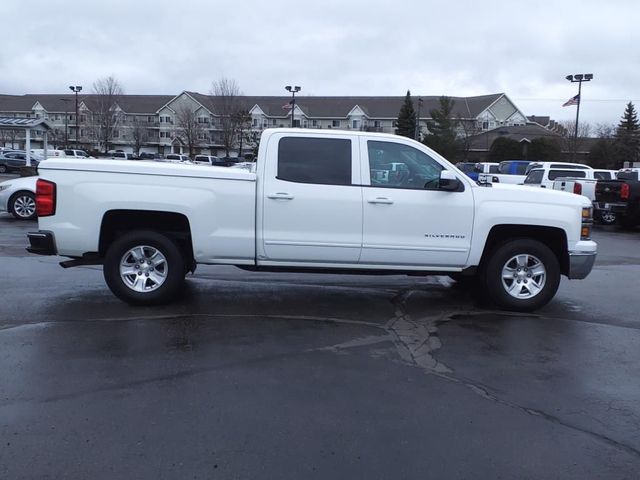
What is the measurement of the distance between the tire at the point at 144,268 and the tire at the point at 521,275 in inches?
140

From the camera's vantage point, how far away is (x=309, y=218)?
6.86 m

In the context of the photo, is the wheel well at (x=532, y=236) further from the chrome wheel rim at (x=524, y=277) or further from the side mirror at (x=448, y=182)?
the side mirror at (x=448, y=182)

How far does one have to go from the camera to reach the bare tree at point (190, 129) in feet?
242

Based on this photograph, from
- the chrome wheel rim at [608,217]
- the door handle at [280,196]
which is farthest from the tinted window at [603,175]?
the door handle at [280,196]

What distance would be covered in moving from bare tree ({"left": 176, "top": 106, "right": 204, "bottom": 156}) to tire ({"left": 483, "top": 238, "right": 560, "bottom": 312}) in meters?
→ 68.8

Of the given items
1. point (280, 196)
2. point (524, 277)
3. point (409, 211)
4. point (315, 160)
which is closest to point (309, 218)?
point (280, 196)

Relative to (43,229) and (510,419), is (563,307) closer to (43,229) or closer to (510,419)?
(510,419)

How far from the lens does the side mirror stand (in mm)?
6789

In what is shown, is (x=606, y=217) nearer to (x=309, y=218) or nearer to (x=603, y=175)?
(x=603, y=175)

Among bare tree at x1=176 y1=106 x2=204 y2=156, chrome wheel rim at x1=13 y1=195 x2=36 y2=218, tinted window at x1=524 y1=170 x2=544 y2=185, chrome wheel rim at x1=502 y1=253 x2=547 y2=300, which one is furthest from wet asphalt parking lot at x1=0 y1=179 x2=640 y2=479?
bare tree at x1=176 y1=106 x2=204 y2=156

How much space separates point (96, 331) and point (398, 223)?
3358 mm

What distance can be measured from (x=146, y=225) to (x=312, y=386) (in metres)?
3.26

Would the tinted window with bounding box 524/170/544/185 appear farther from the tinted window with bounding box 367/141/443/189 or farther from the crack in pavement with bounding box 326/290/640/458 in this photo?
the tinted window with bounding box 367/141/443/189

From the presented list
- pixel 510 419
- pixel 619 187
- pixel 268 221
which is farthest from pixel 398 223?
pixel 619 187
